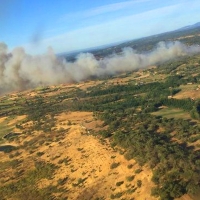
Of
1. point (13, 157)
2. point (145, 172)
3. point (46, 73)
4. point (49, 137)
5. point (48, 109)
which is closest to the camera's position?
point (145, 172)

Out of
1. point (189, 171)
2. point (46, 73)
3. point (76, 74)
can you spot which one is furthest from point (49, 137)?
point (76, 74)

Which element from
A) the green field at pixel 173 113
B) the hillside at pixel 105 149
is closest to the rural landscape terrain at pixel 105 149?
the hillside at pixel 105 149

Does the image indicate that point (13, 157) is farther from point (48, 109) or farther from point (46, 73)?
point (46, 73)

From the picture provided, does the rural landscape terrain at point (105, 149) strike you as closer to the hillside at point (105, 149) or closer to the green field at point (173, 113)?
the hillside at point (105, 149)

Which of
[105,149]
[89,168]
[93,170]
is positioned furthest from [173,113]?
[93,170]

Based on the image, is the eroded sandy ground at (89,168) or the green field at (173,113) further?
the green field at (173,113)

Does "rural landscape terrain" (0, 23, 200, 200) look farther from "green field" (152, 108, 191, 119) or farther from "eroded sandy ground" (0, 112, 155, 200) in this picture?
"green field" (152, 108, 191, 119)

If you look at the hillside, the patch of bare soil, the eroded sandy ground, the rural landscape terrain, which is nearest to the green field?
the hillside

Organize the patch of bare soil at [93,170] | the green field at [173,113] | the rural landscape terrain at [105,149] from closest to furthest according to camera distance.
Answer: the patch of bare soil at [93,170], the rural landscape terrain at [105,149], the green field at [173,113]
